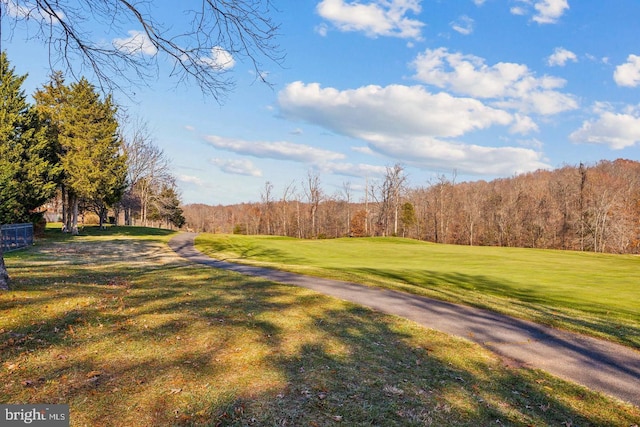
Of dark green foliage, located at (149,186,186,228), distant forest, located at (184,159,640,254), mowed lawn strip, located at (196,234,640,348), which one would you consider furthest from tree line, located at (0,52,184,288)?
distant forest, located at (184,159,640,254)

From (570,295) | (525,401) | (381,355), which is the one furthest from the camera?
(570,295)

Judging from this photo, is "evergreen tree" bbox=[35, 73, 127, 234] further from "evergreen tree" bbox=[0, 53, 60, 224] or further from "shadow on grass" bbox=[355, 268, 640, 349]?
"shadow on grass" bbox=[355, 268, 640, 349]

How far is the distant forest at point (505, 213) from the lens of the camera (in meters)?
55.0

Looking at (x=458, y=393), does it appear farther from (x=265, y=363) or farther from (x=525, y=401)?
(x=265, y=363)

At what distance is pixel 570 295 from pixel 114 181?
37.5 meters

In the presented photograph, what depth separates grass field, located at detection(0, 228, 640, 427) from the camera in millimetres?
4023

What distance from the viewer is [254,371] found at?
4938 mm

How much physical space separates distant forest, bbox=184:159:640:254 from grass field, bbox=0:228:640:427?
5221 centimetres

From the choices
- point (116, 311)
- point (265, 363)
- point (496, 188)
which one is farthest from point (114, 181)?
point (496, 188)

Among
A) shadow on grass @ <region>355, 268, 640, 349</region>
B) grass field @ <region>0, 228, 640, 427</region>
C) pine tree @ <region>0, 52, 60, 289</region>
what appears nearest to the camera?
grass field @ <region>0, 228, 640, 427</region>

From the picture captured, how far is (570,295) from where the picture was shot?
13.2 metres

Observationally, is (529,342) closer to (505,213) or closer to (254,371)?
(254,371)

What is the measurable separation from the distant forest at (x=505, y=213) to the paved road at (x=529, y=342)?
48.5 meters

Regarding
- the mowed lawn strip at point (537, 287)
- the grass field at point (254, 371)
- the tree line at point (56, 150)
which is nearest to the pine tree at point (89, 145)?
the tree line at point (56, 150)
